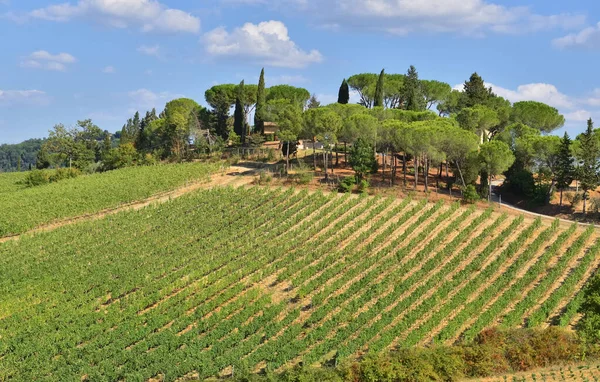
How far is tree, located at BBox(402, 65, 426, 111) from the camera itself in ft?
210

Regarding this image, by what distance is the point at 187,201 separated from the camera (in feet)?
155

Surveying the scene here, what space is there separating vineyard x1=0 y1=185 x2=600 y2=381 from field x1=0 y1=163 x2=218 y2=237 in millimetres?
1977

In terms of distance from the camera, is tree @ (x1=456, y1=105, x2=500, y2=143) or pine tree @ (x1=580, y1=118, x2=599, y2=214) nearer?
pine tree @ (x1=580, y1=118, x2=599, y2=214)

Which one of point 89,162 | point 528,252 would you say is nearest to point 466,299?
point 528,252

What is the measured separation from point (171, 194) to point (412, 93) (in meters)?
31.0

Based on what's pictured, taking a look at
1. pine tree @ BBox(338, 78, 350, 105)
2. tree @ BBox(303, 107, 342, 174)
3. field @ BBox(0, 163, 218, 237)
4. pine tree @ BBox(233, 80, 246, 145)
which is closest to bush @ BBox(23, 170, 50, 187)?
field @ BBox(0, 163, 218, 237)

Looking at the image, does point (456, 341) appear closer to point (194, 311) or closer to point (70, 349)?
point (194, 311)

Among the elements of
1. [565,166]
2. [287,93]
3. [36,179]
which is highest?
[287,93]

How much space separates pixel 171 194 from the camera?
50875 mm

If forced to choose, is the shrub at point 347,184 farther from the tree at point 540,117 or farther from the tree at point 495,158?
the tree at point 540,117

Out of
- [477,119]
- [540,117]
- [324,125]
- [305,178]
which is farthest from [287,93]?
[540,117]

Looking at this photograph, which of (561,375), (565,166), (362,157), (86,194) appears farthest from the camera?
(86,194)

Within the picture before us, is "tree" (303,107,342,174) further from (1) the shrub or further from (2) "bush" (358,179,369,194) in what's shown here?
(2) "bush" (358,179,369,194)

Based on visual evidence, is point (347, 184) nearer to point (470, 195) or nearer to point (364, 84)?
point (470, 195)
